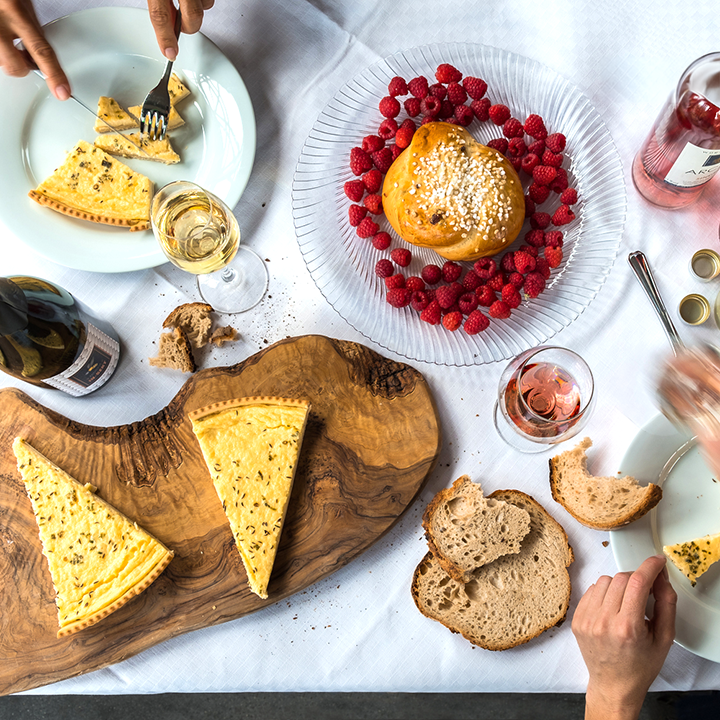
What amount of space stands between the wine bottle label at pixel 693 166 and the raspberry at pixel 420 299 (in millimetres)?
745

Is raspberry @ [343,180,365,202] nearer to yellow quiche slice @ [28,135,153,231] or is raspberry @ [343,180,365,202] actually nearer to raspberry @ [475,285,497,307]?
raspberry @ [475,285,497,307]

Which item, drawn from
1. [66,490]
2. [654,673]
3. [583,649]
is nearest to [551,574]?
[583,649]

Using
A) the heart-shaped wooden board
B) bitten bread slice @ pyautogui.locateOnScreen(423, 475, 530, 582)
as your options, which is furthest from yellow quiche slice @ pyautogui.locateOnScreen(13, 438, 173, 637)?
bitten bread slice @ pyautogui.locateOnScreen(423, 475, 530, 582)

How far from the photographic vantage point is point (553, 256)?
1.67 metres

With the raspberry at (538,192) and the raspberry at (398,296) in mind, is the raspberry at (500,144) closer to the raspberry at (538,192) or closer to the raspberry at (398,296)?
the raspberry at (538,192)

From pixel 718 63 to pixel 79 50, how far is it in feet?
5.88

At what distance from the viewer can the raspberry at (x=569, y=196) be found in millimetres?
1657

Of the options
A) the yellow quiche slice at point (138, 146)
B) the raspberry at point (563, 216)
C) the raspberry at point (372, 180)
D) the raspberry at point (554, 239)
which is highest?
the raspberry at point (563, 216)

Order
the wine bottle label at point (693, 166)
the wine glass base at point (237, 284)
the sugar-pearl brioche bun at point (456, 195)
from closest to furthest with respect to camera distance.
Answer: the wine bottle label at point (693, 166) → the sugar-pearl brioche bun at point (456, 195) → the wine glass base at point (237, 284)

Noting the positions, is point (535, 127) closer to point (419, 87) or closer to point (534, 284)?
point (419, 87)

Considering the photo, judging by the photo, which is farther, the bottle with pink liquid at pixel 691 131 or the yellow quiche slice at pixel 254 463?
the yellow quiche slice at pixel 254 463

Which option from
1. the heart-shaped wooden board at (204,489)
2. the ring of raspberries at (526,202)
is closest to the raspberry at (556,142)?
the ring of raspberries at (526,202)

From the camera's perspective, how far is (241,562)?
A: 65.4 inches

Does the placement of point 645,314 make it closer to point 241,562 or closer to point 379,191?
point 379,191
